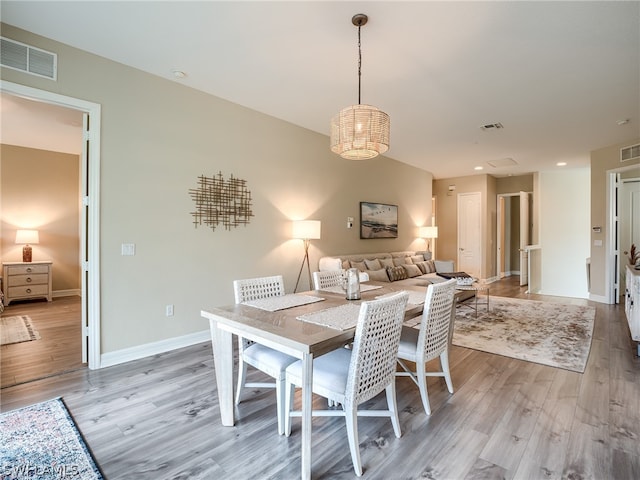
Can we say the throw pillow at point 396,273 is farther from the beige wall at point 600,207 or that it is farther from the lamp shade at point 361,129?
the beige wall at point 600,207

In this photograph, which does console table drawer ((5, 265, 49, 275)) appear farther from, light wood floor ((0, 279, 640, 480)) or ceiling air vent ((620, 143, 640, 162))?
ceiling air vent ((620, 143, 640, 162))

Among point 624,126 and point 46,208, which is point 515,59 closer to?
point 624,126

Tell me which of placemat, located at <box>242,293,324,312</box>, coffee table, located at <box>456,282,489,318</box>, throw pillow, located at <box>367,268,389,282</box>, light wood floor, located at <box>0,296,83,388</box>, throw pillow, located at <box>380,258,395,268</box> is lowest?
light wood floor, located at <box>0,296,83,388</box>

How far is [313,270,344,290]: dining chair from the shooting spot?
3.04 meters

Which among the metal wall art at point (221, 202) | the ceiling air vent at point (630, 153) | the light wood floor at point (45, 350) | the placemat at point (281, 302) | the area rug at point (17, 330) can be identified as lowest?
the light wood floor at point (45, 350)

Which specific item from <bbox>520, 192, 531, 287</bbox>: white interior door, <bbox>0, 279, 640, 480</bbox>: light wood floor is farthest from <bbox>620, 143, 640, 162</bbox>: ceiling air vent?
<bbox>0, 279, 640, 480</bbox>: light wood floor

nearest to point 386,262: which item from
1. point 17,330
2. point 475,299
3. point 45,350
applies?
point 475,299

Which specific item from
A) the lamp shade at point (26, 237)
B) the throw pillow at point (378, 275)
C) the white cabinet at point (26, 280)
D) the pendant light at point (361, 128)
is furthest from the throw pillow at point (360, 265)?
the lamp shade at point (26, 237)

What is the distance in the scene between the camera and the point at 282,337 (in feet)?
5.32

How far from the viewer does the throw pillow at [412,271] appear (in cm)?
605

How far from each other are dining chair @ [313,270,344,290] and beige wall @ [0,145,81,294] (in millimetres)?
5987

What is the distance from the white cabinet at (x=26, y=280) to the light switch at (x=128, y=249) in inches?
159

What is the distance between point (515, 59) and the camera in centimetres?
293

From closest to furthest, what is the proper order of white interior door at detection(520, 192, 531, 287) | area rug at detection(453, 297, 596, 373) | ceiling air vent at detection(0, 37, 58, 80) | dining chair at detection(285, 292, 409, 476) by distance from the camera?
dining chair at detection(285, 292, 409, 476)
ceiling air vent at detection(0, 37, 58, 80)
area rug at detection(453, 297, 596, 373)
white interior door at detection(520, 192, 531, 287)
